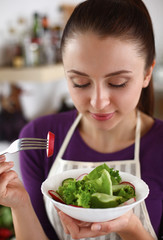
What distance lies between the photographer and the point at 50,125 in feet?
2.85

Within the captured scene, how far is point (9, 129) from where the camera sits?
197 cm

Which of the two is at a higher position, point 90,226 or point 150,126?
point 150,126

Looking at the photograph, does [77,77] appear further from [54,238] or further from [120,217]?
[54,238]

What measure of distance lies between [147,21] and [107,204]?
1.26ft

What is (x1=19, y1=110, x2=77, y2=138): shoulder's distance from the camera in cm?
86

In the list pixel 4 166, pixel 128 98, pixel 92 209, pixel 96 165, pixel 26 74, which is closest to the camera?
pixel 92 209

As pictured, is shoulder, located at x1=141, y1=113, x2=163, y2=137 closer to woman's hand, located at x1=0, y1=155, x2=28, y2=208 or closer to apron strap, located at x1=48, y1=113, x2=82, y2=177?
apron strap, located at x1=48, y1=113, x2=82, y2=177

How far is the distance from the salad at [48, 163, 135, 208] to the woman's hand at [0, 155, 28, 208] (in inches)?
4.7

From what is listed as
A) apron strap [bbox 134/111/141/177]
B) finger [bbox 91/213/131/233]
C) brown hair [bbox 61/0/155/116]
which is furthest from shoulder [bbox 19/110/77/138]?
finger [bbox 91/213/131/233]

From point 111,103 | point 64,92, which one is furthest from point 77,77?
point 64,92

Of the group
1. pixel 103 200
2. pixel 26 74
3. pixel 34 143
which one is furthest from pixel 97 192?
pixel 26 74

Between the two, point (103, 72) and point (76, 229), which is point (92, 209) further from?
point (103, 72)

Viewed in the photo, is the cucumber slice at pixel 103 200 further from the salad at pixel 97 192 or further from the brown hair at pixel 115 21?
the brown hair at pixel 115 21

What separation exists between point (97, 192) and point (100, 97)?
176mm
